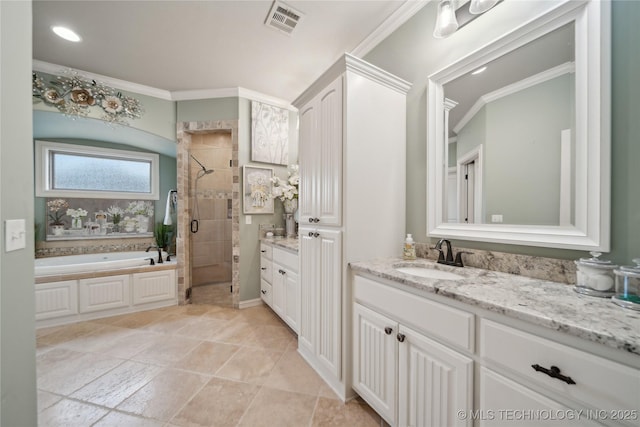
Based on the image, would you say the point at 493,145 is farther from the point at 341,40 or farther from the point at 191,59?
the point at 191,59

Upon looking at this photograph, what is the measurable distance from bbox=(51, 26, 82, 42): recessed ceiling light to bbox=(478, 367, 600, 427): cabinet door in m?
3.64

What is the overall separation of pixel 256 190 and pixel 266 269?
3.32 feet

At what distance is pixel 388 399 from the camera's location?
1.17 metres

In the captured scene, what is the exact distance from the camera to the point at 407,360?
3.54 feet

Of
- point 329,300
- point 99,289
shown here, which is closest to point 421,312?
point 329,300

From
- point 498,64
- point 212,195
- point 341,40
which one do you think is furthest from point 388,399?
point 212,195

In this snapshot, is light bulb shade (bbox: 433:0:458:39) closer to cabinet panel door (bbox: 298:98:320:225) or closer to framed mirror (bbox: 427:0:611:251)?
framed mirror (bbox: 427:0:611:251)

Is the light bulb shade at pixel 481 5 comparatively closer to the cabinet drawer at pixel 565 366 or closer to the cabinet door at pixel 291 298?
the cabinet drawer at pixel 565 366

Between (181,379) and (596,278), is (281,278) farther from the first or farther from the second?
(596,278)

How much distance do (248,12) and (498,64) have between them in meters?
1.78

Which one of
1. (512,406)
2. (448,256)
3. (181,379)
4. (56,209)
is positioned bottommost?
(181,379)

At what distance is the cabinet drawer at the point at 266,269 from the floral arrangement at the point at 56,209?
318 centimetres

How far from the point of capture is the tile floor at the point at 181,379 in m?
1.32

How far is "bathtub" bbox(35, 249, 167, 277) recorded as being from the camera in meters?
2.42
